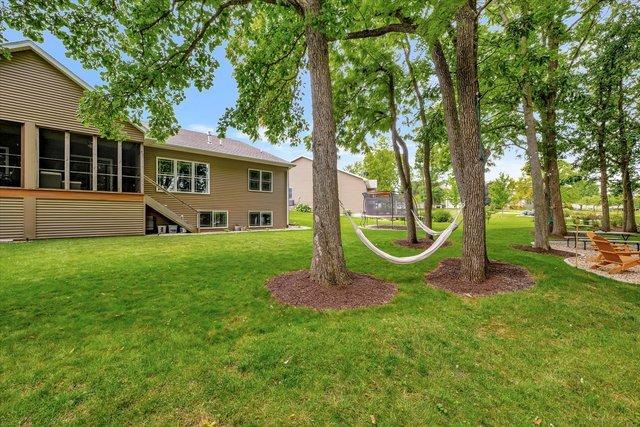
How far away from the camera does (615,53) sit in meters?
10.8

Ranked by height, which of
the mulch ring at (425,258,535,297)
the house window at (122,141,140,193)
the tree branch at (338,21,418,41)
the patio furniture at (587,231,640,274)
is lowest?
the mulch ring at (425,258,535,297)

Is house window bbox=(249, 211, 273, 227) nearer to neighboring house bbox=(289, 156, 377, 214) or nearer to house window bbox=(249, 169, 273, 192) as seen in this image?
house window bbox=(249, 169, 273, 192)

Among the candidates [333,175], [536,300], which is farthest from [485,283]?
[333,175]

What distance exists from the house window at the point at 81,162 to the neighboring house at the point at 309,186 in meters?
21.8

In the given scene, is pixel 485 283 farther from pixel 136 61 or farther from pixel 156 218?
pixel 156 218

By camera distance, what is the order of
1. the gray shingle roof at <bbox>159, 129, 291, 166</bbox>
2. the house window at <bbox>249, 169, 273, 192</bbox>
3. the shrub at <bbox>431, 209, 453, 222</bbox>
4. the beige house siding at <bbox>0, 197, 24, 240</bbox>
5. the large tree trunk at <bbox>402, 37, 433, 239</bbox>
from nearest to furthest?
the large tree trunk at <bbox>402, 37, 433, 239</bbox> < the beige house siding at <bbox>0, 197, 24, 240</bbox> < the gray shingle roof at <bbox>159, 129, 291, 166</bbox> < the house window at <bbox>249, 169, 273, 192</bbox> < the shrub at <bbox>431, 209, 453, 222</bbox>

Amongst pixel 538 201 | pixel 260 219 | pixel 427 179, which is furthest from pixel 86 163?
pixel 538 201

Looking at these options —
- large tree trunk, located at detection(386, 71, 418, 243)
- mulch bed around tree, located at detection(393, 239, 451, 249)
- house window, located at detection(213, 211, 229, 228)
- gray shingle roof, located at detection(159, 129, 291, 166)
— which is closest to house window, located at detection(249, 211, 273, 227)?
house window, located at detection(213, 211, 229, 228)

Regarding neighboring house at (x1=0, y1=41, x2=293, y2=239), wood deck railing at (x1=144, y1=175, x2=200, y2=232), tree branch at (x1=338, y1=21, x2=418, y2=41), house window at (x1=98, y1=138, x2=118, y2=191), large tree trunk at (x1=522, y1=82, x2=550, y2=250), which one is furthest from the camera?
wood deck railing at (x1=144, y1=175, x2=200, y2=232)

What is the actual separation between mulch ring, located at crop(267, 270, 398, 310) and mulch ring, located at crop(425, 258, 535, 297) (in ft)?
3.39

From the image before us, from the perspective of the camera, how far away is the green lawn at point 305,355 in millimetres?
2236

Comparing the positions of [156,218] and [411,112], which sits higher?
[411,112]

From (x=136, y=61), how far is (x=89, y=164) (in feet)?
23.2

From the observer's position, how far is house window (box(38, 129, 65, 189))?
10.2 meters
